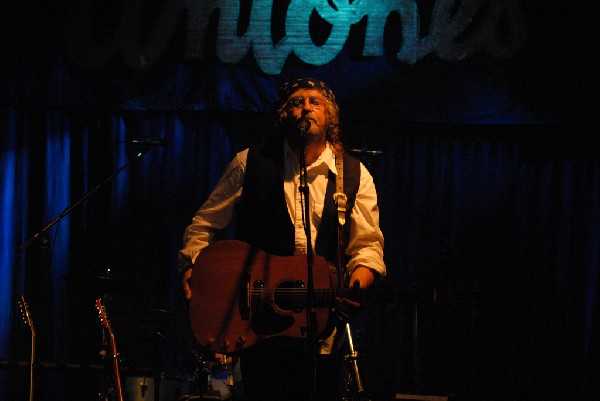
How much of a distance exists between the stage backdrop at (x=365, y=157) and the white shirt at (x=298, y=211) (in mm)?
1953

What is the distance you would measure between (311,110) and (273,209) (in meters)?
0.57

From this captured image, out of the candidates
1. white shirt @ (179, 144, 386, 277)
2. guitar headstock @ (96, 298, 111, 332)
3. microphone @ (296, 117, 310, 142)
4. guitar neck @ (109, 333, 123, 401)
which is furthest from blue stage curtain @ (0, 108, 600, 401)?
microphone @ (296, 117, 310, 142)

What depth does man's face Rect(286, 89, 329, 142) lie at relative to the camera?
385cm

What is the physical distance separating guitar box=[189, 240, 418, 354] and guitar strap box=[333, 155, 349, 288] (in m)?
0.05

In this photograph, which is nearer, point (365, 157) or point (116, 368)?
point (116, 368)

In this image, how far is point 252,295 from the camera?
3582 millimetres

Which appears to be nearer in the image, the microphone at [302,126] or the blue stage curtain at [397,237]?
the microphone at [302,126]

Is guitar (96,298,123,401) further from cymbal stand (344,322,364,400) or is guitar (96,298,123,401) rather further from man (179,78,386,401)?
cymbal stand (344,322,364,400)

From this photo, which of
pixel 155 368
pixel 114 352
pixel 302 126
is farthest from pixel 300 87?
pixel 155 368

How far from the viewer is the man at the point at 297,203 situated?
3727mm

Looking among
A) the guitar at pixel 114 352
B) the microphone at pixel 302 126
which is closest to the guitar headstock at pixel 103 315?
the guitar at pixel 114 352

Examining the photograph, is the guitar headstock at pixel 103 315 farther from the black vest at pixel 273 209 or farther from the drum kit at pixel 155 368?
the black vest at pixel 273 209

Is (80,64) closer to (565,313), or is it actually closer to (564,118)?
(564,118)

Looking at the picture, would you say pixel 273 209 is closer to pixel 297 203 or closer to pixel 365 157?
pixel 297 203
